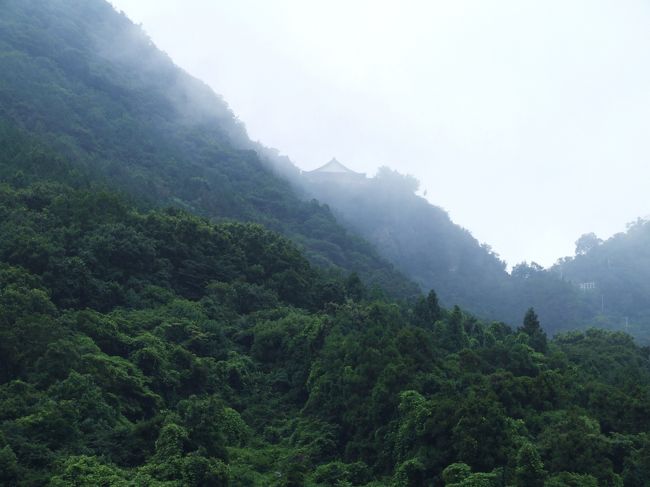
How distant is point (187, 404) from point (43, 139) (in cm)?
3048

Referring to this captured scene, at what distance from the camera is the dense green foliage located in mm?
23266

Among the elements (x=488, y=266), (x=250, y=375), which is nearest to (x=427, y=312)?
(x=250, y=375)

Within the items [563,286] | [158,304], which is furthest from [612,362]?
[563,286]

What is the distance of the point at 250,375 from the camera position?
33.9 meters

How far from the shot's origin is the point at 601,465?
22.3m

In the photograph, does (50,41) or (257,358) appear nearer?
(257,358)

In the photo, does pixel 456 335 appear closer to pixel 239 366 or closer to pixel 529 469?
pixel 239 366

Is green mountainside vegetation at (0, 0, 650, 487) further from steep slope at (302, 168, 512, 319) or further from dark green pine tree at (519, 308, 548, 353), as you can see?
steep slope at (302, 168, 512, 319)

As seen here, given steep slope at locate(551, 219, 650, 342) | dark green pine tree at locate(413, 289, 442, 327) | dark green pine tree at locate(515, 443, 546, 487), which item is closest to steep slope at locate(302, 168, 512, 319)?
steep slope at locate(551, 219, 650, 342)

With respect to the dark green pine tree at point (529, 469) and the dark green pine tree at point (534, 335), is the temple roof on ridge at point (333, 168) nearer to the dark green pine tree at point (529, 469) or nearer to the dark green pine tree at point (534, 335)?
the dark green pine tree at point (534, 335)

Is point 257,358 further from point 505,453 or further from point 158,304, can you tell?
point 505,453

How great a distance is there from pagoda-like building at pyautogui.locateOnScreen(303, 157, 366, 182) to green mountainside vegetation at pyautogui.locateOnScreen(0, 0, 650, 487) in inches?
1085

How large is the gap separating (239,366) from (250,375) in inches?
27.8

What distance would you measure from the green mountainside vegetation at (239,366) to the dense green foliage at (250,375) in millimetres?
72
